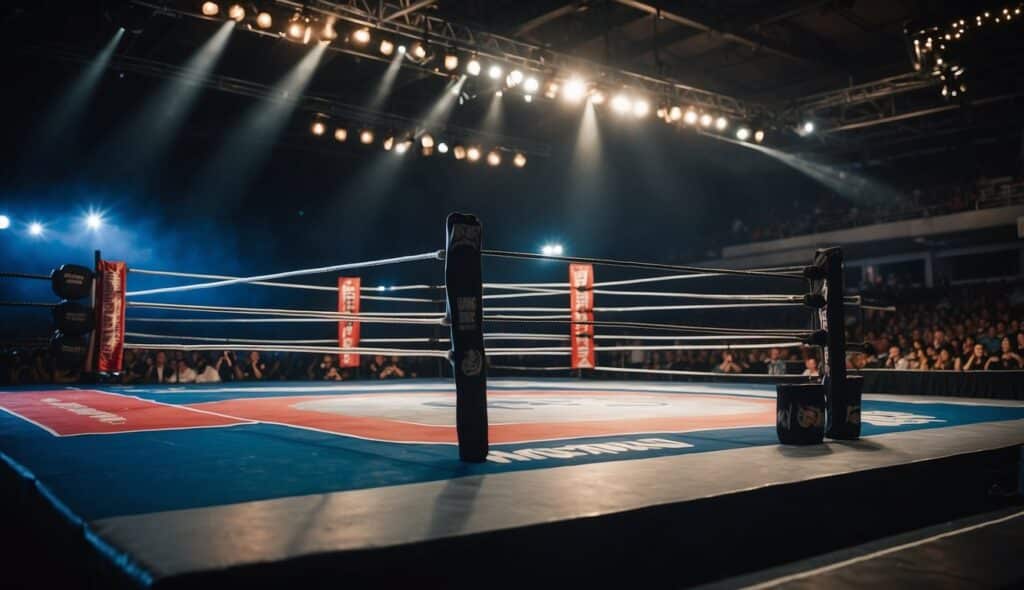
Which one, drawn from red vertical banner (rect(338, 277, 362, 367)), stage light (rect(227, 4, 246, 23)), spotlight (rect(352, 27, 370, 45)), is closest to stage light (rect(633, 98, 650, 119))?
spotlight (rect(352, 27, 370, 45))

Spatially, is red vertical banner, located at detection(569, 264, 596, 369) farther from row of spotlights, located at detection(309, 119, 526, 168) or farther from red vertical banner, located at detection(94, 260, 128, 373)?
row of spotlights, located at detection(309, 119, 526, 168)

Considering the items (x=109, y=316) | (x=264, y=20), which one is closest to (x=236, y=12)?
(x=264, y=20)

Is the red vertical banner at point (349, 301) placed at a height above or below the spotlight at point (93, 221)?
below

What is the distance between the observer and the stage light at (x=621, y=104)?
9.34 metres

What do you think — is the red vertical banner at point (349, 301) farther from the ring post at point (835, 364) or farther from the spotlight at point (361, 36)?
the ring post at point (835, 364)

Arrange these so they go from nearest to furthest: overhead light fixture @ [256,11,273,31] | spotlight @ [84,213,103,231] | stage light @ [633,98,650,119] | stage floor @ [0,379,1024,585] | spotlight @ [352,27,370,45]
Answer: stage floor @ [0,379,1024,585]
overhead light fixture @ [256,11,273,31]
spotlight @ [352,27,370,45]
stage light @ [633,98,650,119]
spotlight @ [84,213,103,231]

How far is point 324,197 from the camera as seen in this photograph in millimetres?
13148

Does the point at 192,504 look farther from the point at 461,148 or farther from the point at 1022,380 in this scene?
the point at 461,148

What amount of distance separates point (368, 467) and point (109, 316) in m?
3.45

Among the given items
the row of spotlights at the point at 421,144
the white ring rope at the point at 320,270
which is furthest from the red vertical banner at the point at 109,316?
the row of spotlights at the point at 421,144

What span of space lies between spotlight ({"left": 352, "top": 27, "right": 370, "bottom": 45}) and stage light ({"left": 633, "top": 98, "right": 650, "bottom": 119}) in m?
3.77

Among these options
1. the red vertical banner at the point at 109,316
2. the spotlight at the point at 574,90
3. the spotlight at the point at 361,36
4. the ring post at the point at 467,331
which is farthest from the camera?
the spotlight at the point at 574,90

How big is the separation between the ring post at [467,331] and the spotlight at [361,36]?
5597 millimetres

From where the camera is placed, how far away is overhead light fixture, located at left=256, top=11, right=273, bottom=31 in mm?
6984
